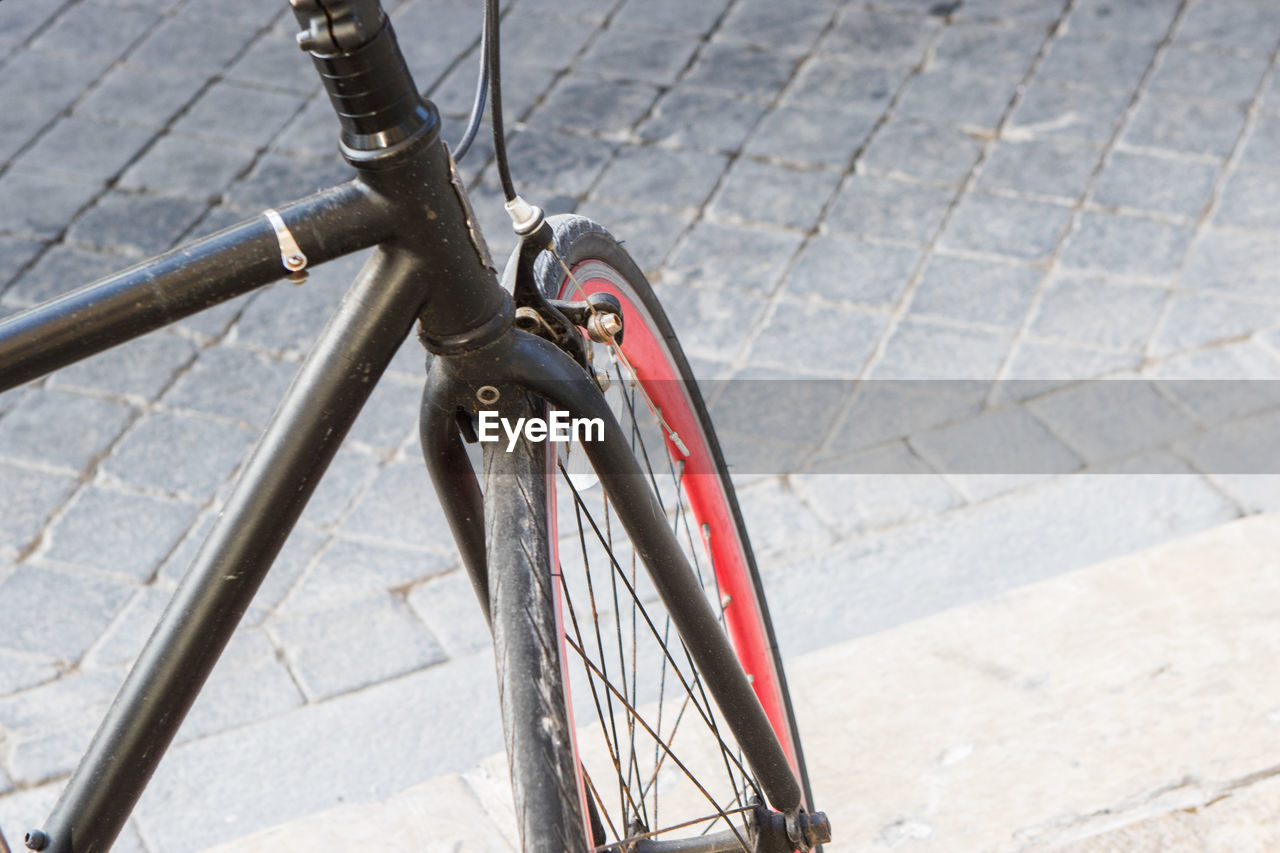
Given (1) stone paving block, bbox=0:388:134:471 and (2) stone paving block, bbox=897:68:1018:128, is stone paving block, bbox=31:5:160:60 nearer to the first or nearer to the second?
(1) stone paving block, bbox=0:388:134:471

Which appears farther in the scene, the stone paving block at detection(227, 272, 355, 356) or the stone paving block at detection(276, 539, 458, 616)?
the stone paving block at detection(227, 272, 355, 356)

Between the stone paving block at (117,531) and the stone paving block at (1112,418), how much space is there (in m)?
1.92

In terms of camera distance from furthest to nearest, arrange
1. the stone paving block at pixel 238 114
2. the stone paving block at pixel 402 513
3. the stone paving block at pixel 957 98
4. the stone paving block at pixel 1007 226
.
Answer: the stone paving block at pixel 238 114
the stone paving block at pixel 957 98
the stone paving block at pixel 1007 226
the stone paving block at pixel 402 513

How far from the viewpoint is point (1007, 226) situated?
11.2ft

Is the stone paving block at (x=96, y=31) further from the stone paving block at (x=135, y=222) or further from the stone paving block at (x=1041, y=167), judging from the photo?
the stone paving block at (x=1041, y=167)

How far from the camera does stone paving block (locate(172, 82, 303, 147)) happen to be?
404 centimetres

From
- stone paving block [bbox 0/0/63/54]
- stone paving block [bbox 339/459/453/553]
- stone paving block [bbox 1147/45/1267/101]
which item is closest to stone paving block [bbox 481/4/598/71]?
stone paving block [bbox 0/0/63/54]

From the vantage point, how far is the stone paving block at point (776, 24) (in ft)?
13.8

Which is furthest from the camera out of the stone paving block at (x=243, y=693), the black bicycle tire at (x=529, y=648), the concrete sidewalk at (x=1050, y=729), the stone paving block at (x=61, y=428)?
the stone paving block at (x=61, y=428)

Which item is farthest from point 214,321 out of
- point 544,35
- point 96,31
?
point 96,31

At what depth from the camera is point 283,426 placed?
107 centimetres

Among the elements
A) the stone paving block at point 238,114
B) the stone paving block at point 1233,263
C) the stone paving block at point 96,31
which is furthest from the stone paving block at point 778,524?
the stone paving block at point 96,31

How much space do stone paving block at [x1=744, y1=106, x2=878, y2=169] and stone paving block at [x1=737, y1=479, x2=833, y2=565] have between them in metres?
1.25

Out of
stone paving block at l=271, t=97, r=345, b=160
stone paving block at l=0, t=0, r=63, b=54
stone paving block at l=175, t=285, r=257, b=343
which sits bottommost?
stone paving block at l=175, t=285, r=257, b=343
